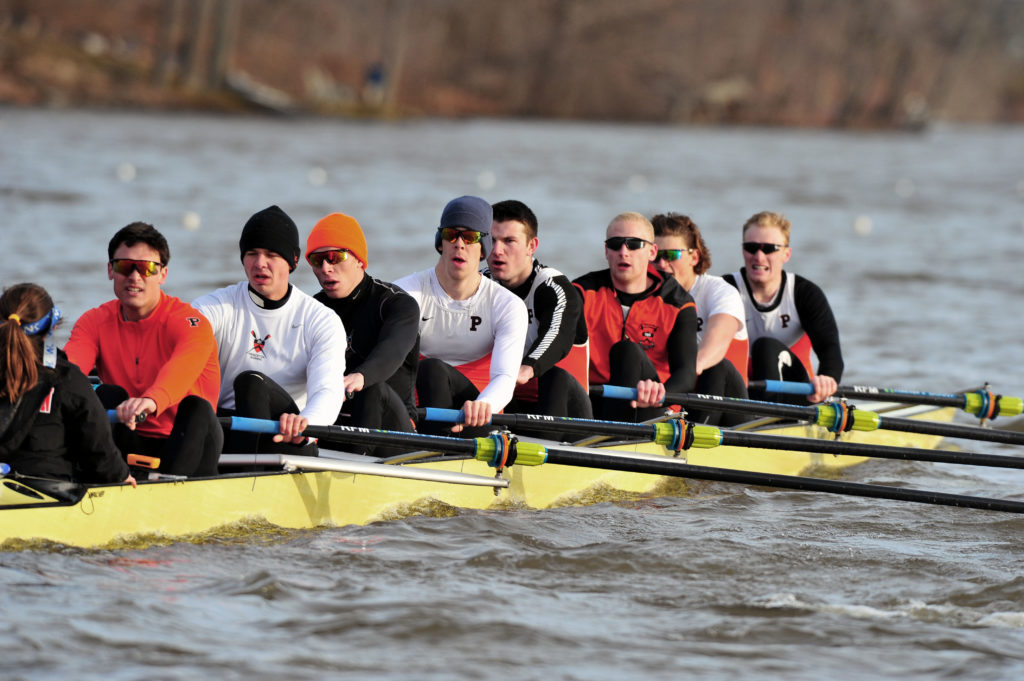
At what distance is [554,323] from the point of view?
693 cm

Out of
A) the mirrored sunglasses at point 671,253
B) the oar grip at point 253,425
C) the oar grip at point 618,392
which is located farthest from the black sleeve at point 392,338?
the mirrored sunglasses at point 671,253

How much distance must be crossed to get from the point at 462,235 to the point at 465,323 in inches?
17.8

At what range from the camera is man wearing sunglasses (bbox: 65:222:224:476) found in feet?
18.0

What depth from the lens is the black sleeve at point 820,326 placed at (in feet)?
26.7

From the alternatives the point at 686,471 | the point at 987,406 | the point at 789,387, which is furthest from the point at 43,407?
the point at 987,406

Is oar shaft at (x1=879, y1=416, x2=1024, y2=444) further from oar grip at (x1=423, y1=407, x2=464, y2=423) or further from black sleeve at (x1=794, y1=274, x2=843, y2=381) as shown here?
oar grip at (x1=423, y1=407, x2=464, y2=423)

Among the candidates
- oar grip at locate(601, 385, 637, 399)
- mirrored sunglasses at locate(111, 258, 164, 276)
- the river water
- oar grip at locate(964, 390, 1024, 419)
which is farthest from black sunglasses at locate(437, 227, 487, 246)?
oar grip at locate(964, 390, 1024, 419)

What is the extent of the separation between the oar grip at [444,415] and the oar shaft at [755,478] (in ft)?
1.45

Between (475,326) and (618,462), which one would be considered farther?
(475,326)

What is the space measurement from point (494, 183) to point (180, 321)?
20718 millimetres

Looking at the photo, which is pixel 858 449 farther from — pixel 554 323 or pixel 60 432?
pixel 60 432

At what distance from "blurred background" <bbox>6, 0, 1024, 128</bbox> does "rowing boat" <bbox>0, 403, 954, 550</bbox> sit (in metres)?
33.7

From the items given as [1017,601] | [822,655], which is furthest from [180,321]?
[1017,601]

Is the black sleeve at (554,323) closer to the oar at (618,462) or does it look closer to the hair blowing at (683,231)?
the oar at (618,462)
